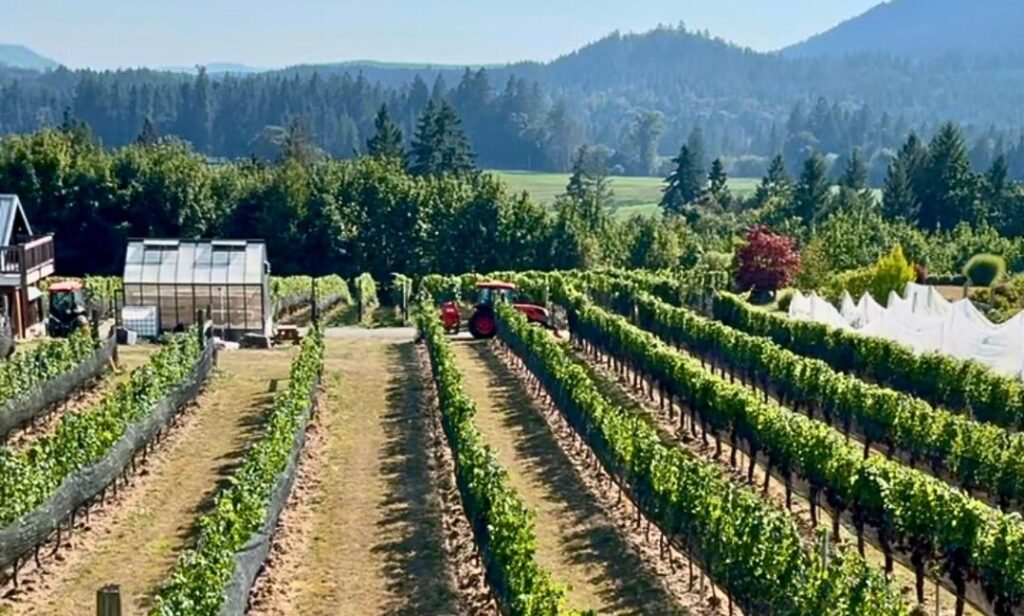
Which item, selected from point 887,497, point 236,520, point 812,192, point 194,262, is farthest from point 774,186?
point 236,520

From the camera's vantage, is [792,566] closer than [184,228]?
Yes

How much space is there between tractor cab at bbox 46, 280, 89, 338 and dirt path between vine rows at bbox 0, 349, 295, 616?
386 inches

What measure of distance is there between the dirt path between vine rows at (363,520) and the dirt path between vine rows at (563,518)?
5.65ft

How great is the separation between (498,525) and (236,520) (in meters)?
3.76

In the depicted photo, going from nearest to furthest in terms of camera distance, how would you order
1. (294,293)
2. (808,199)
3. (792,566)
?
(792,566) < (294,293) < (808,199)

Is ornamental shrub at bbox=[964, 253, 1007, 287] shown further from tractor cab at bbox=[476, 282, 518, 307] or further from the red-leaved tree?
tractor cab at bbox=[476, 282, 518, 307]

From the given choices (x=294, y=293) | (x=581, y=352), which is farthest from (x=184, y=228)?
(x=581, y=352)

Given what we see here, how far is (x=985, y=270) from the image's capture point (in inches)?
2322

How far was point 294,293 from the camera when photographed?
53.8 metres

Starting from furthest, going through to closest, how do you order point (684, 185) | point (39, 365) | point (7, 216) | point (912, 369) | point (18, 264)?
point (684, 185), point (7, 216), point (18, 264), point (912, 369), point (39, 365)

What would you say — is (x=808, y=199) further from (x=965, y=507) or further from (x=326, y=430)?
(x=965, y=507)

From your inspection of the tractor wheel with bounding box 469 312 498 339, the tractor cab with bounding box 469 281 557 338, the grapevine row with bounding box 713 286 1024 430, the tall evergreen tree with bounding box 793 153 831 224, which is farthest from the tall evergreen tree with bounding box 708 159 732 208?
the grapevine row with bounding box 713 286 1024 430

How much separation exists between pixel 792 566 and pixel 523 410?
641 inches

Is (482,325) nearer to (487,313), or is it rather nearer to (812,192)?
(487,313)
